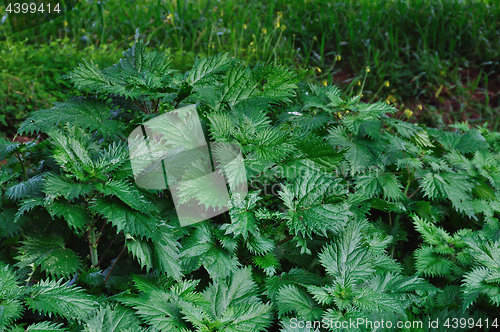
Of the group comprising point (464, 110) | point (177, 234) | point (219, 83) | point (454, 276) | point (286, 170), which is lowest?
point (464, 110)

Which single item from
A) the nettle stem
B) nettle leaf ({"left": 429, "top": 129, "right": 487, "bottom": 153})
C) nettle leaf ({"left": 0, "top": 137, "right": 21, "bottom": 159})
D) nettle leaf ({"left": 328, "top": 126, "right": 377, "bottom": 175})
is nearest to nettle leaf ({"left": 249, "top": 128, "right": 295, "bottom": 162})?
nettle leaf ({"left": 328, "top": 126, "right": 377, "bottom": 175})

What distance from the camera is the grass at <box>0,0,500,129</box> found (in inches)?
164

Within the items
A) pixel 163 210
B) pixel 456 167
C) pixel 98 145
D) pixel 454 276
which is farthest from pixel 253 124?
pixel 456 167

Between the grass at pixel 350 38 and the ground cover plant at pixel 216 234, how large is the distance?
223 cm

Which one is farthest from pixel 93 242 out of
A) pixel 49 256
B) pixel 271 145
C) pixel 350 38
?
pixel 350 38

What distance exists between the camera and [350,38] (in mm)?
4406

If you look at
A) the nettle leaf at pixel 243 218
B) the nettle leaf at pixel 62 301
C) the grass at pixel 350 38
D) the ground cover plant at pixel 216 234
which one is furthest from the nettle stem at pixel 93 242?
the grass at pixel 350 38

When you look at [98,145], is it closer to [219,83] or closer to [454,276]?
[219,83]

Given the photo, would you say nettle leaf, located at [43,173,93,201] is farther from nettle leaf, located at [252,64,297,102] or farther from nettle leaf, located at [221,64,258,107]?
nettle leaf, located at [252,64,297,102]

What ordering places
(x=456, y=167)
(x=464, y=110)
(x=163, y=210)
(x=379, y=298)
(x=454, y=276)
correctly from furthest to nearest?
(x=464, y=110)
(x=456, y=167)
(x=454, y=276)
(x=163, y=210)
(x=379, y=298)

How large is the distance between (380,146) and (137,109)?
3.55ft

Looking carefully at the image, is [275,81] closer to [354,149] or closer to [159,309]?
[354,149]

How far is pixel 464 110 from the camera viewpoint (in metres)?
4.17

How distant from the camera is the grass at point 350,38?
13.7 feet
